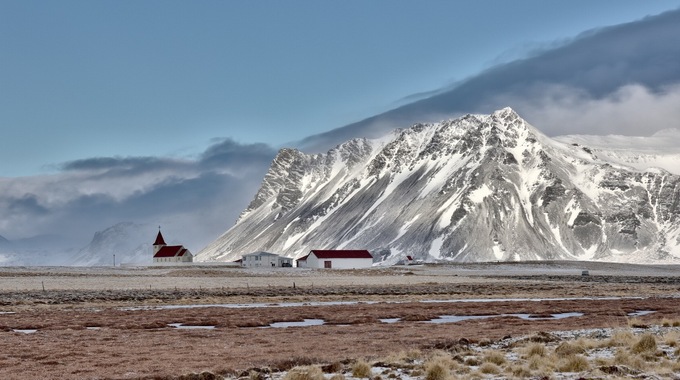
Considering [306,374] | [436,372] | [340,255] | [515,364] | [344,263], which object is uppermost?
[340,255]

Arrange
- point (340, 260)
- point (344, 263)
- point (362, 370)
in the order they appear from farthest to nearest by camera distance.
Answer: point (340, 260)
point (344, 263)
point (362, 370)

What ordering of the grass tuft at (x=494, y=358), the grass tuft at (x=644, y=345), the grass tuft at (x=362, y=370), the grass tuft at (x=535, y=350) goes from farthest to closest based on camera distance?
the grass tuft at (x=535, y=350)
the grass tuft at (x=644, y=345)
the grass tuft at (x=494, y=358)
the grass tuft at (x=362, y=370)

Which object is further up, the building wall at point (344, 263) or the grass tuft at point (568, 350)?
Result: the building wall at point (344, 263)

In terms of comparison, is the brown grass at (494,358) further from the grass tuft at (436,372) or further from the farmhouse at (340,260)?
the farmhouse at (340,260)

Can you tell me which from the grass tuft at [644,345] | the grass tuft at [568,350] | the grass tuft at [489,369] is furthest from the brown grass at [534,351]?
the grass tuft at [644,345]

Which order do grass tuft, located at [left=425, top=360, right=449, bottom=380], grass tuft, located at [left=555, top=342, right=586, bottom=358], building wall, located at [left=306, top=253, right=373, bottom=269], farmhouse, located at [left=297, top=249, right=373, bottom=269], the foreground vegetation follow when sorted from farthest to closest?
farmhouse, located at [left=297, top=249, right=373, bottom=269] < building wall, located at [left=306, top=253, right=373, bottom=269] < grass tuft, located at [left=555, top=342, right=586, bottom=358] < grass tuft, located at [left=425, top=360, right=449, bottom=380] < the foreground vegetation

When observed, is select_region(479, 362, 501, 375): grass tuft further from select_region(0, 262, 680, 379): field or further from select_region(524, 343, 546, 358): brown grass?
select_region(524, 343, 546, 358): brown grass

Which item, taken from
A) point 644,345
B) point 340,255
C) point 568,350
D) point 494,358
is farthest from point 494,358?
point 340,255

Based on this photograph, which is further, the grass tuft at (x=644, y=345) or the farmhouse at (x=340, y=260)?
the farmhouse at (x=340, y=260)

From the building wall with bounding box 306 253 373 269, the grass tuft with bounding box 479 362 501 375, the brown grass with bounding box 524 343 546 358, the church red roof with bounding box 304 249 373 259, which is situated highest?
the church red roof with bounding box 304 249 373 259

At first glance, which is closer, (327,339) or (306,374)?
(306,374)

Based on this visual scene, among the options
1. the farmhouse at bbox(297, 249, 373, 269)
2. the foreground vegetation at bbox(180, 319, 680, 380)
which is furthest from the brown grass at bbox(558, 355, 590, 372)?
the farmhouse at bbox(297, 249, 373, 269)

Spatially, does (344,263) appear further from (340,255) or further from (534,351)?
(534,351)

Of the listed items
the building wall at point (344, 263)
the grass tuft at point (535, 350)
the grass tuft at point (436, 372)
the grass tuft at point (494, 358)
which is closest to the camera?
the grass tuft at point (436, 372)
